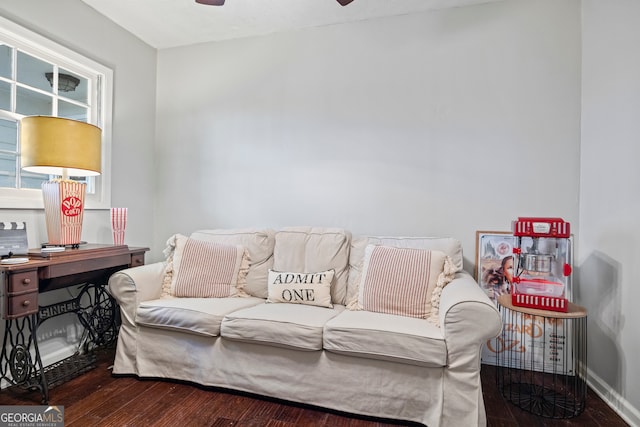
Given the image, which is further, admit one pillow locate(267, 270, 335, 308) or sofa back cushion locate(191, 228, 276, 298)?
sofa back cushion locate(191, 228, 276, 298)

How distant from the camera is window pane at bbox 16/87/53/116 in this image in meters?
2.18

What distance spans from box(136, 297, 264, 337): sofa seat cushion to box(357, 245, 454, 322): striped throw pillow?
2.55 feet

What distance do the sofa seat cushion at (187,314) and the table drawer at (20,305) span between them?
1.70ft

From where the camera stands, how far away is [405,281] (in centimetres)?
196

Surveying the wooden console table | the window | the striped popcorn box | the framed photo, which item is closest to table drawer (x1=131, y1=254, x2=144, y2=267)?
the wooden console table

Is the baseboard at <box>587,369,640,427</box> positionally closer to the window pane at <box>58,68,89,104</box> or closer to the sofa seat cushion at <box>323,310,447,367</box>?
the sofa seat cushion at <box>323,310,447,367</box>

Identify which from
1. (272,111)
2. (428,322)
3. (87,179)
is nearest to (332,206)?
(272,111)

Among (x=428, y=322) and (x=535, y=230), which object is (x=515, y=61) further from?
(x=428, y=322)

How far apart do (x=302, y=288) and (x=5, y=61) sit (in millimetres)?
2334

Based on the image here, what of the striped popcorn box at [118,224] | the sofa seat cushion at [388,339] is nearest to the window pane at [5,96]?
the striped popcorn box at [118,224]

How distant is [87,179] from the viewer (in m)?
2.64

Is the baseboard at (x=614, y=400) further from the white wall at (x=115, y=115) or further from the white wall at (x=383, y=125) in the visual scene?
the white wall at (x=115, y=115)

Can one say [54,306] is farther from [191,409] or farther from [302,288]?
[302,288]

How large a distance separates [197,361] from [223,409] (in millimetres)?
338
